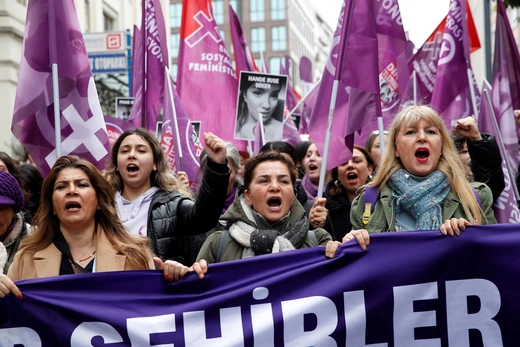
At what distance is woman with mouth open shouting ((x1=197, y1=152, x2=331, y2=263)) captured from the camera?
13.8 ft

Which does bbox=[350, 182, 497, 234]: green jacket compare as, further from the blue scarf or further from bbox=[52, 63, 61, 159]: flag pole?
bbox=[52, 63, 61, 159]: flag pole

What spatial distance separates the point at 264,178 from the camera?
14.4 feet

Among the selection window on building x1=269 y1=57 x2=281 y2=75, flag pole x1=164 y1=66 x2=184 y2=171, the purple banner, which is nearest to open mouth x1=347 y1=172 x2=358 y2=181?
flag pole x1=164 y1=66 x2=184 y2=171

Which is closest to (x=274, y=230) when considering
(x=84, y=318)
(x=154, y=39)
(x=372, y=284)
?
(x=372, y=284)

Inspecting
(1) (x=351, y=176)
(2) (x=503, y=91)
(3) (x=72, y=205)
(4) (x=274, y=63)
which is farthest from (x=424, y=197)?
(4) (x=274, y=63)

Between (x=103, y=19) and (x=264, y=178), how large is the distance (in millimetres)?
31272

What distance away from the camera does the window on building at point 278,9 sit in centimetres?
9300

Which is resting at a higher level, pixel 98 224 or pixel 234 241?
pixel 98 224

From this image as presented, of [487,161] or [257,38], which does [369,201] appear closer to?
[487,161]

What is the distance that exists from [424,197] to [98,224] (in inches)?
59.8

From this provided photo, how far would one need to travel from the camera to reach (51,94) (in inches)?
241

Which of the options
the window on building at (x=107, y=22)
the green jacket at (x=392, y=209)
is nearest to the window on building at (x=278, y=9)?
the window on building at (x=107, y=22)

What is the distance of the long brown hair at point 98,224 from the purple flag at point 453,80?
162 inches

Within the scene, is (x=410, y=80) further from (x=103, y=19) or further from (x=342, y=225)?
(x=103, y=19)
